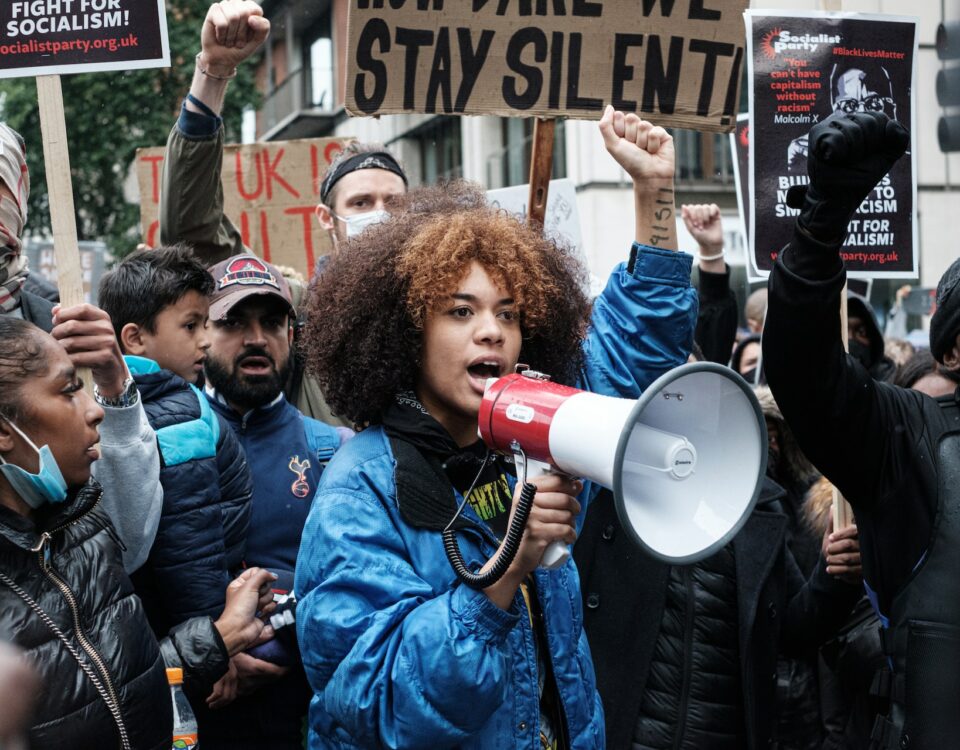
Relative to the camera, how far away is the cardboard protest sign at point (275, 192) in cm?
609

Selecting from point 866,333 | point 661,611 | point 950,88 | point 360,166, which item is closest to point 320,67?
point 866,333

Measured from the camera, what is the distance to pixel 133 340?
132 inches

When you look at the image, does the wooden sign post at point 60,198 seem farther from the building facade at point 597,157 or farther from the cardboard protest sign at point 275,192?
the building facade at point 597,157

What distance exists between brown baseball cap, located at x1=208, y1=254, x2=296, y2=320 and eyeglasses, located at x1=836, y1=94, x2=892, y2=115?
5.76 feet

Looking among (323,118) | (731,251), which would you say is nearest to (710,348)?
(731,251)

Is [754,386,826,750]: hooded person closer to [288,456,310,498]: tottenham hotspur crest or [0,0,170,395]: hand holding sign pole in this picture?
[288,456,310,498]: tottenham hotspur crest

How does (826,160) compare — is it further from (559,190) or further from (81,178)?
(81,178)

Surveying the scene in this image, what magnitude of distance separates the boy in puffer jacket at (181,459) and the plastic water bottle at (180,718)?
0.09 metres

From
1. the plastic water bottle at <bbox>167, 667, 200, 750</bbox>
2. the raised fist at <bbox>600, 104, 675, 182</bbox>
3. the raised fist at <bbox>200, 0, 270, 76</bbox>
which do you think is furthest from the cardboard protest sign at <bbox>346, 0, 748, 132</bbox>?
the plastic water bottle at <bbox>167, 667, 200, 750</bbox>

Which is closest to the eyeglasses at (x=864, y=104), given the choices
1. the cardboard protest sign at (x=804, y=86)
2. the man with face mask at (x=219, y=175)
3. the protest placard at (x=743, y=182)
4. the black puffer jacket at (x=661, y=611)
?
the cardboard protest sign at (x=804, y=86)

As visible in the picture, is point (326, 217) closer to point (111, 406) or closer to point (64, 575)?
point (111, 406)

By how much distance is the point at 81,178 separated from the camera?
1770 centimetres

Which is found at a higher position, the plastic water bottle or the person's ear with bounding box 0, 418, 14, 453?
the person's ear with bounding box 0, 418, 14, 453

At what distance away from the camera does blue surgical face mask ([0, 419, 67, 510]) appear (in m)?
2.26
